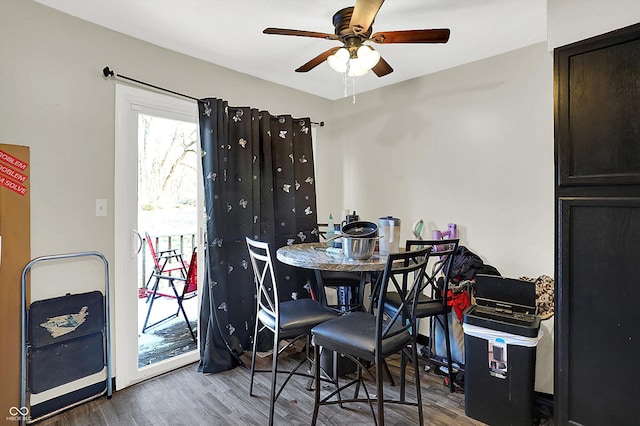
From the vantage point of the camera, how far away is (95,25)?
7.33 ft

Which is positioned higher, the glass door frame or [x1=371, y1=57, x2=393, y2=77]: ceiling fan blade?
[x1=371, y1=57, x2=393, y2=77]: ceiling fan blade

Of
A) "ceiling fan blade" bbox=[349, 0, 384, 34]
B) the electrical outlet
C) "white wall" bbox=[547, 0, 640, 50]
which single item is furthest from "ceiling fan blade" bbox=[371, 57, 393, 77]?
the electrical outlet

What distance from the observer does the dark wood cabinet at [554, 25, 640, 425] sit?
1.60 metres

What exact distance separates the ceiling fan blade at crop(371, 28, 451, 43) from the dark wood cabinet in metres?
0.61

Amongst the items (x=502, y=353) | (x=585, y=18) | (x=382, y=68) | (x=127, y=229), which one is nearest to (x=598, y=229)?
(x=502, y=353)

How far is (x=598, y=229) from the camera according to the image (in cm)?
170

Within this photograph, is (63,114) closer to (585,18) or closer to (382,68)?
(382,68)

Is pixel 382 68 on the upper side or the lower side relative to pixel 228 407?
upper

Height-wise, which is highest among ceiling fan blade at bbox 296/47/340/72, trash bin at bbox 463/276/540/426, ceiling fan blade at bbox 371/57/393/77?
ceiling fan blade at bbox 296/47/340/72

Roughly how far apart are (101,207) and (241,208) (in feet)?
3.27

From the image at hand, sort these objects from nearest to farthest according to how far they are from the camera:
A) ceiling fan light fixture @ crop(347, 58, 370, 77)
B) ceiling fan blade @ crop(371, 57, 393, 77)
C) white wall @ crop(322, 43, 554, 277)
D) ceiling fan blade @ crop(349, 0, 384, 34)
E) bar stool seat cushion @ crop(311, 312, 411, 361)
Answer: ceiling fan blade @ crop(349, 0, 384, 34)
bar stool seat cushion @ crop(311, 312, 411, 361)
ceiling fan light fixture @ crop(347, 58, 370, 77)
ceiling fan blade @ crop(371, 57, 393, 77)
white wall @ crop(322, 43, 554, 277)

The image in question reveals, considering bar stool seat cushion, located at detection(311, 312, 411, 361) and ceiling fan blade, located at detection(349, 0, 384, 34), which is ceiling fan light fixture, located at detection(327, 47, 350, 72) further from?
bar stool seat cushion, located at detection(311, 312, 411, 361)

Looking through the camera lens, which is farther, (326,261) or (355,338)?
(326,261)

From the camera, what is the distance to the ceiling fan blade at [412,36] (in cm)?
179
